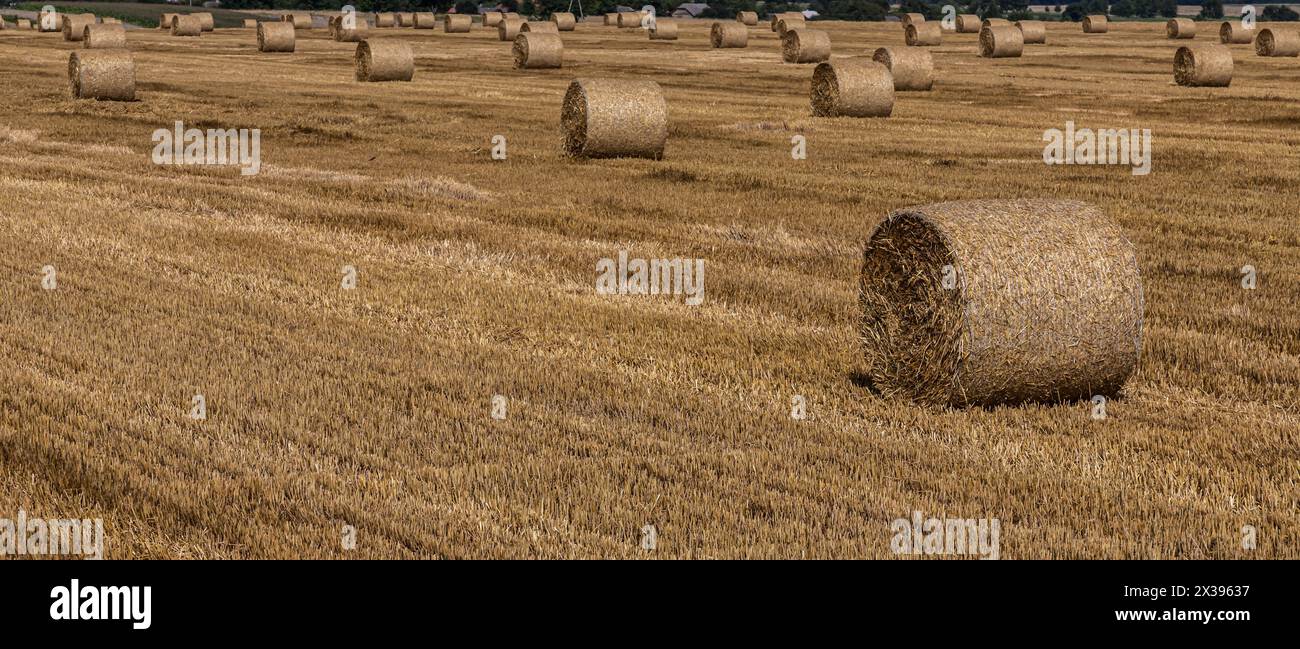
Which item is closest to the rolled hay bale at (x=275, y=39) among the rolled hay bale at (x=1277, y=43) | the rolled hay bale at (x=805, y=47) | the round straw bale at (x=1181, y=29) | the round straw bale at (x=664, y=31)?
the rolled hay bale at (x=805, y=47)

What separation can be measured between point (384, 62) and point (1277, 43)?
1208 inches

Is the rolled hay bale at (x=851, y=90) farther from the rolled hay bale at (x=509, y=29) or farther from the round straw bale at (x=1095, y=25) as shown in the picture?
the round straw bale at (x=1095, y=25)

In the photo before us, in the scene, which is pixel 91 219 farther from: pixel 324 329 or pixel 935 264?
pixel 935 264

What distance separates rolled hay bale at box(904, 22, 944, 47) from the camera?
62.1m

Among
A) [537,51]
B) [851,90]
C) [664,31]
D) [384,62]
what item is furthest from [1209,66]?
[664,31]

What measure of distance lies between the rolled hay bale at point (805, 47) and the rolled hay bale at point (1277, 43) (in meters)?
15.0

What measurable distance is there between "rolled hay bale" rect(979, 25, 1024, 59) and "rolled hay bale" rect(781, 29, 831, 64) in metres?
6.47

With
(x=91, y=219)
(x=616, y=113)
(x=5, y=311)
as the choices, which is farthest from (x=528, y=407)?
(x=616, y=113)

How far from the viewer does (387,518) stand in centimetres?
679

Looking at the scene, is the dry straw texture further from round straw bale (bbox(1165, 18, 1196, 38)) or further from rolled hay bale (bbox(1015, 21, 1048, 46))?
round straw bale (bbox(1165, 18, 1196, 38))

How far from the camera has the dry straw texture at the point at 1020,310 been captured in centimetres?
877

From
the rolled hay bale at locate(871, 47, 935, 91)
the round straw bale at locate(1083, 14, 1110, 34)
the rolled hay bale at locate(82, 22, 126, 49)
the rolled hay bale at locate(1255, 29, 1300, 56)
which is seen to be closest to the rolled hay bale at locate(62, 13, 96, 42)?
the rolled hay bale at locate(82, 22, 126, 49)

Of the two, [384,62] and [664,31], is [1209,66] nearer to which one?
[384,62]

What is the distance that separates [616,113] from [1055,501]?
608 inches
